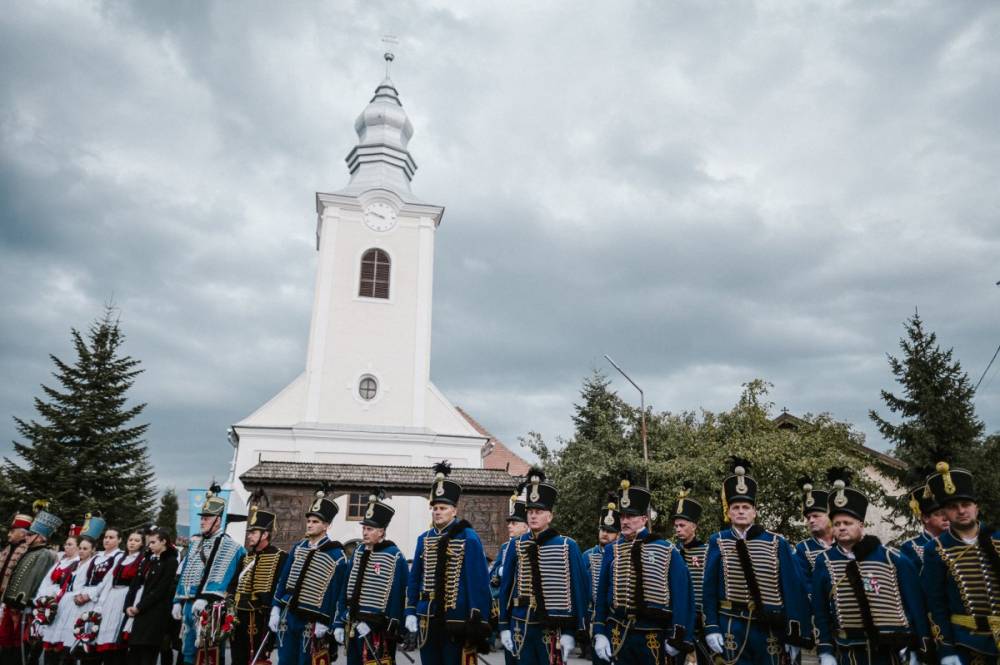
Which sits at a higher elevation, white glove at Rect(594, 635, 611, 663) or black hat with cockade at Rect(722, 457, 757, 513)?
black hat with cockade at Rect(722, 457, 757, 513)

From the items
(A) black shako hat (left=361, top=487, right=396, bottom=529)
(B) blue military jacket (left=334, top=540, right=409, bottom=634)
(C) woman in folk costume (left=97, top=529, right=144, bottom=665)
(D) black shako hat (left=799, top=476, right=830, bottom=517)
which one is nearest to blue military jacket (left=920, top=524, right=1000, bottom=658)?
(D) black shako hat (left=799, top=476, right=830, bottom=517)

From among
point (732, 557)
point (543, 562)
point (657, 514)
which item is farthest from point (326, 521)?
point (657, 514)

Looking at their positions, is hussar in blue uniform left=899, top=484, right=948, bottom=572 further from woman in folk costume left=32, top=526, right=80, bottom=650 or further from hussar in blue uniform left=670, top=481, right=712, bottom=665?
woman in folk costume left=32, top=526, right=80, bottom=650

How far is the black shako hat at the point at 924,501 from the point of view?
19.3 ft

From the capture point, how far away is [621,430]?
28156mm

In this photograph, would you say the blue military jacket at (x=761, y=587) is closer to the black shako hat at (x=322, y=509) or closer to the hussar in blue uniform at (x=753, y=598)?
the hussar in blue uniform at (x=753, y=598)

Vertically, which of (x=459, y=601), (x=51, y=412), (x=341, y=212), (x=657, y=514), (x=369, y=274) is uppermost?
(x=341, y=212)

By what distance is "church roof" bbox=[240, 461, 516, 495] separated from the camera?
20828 mm

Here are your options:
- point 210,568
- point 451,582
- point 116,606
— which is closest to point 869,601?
point 451,582

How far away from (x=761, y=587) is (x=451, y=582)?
122 inches

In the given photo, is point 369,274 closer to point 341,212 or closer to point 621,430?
point 341,212

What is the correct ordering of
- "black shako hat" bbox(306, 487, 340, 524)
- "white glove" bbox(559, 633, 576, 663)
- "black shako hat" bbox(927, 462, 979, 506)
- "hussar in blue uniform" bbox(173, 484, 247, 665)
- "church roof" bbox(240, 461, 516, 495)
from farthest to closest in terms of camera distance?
"church roof" bbox(240, 461, 516, 495), "hussar in blue uniform" bbox(173, 484, 247, 665), "black shako hat" bbox(306, 487, 340, 524), "white glove" bbox(559, 633, 576, 663), "black shako hat" bbox(927, 462, 979, 506)

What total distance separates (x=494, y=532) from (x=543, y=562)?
14.7m

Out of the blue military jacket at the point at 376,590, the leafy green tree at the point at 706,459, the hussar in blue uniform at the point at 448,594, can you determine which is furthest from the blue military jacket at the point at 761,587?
the leafy green tree at the point at 706,459
